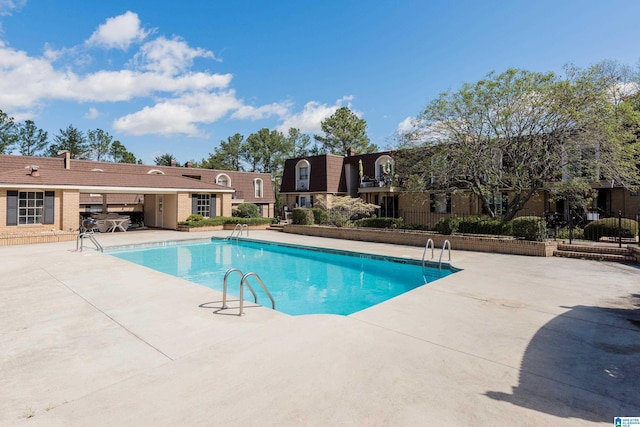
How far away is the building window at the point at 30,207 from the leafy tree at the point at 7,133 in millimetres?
37538

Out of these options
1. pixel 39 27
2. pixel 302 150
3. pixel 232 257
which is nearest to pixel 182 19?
pixel 39 27

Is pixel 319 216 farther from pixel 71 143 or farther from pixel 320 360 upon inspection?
pixel 71 143

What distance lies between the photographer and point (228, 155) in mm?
51500

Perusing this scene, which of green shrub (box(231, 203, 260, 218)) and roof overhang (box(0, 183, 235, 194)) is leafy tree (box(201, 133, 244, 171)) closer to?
green shrub (box(231, 203, 260, 218))

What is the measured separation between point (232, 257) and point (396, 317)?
10.3 meters

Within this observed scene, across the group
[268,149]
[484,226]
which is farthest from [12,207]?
[268,149]

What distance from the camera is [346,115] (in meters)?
43.8

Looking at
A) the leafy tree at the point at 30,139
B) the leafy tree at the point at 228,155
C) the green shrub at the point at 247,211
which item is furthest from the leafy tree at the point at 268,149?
the leafy tree at the point at 30,139

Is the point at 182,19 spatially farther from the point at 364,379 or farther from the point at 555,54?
the point at 364,379

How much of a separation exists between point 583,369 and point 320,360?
290 centimetres

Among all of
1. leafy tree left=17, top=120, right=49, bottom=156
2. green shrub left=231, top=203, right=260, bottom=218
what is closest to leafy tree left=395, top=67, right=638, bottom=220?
green shrub left=231, top=203, right=260, bottom=218

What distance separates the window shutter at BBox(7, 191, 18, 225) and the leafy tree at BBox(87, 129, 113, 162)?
4334 cm

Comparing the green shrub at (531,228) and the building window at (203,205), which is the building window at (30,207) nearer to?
the building window at (203,205)

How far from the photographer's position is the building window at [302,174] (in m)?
29.3
